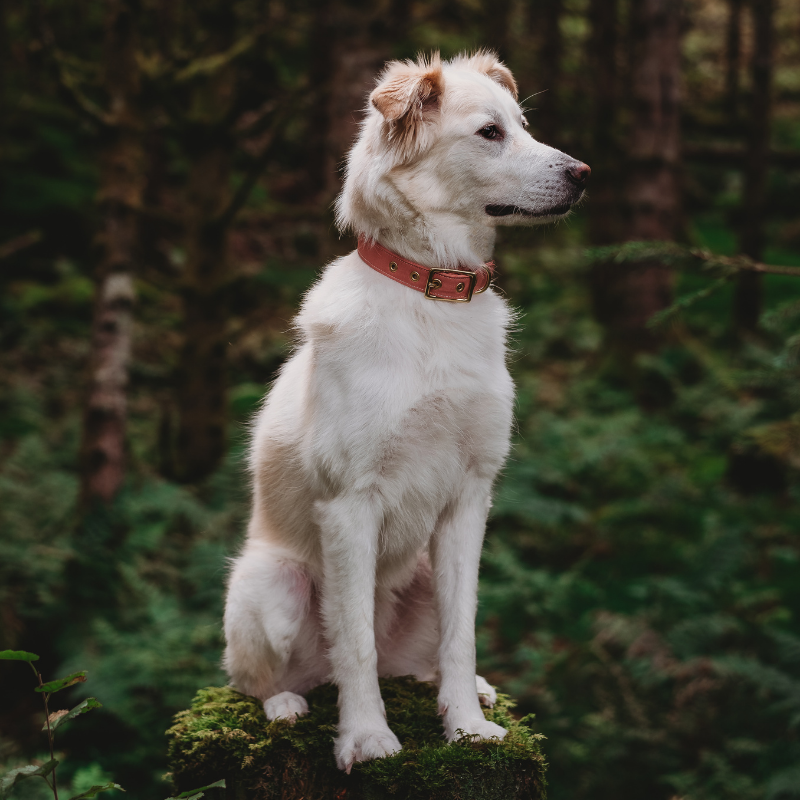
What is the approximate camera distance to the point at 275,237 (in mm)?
14430

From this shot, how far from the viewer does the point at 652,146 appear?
9297mm

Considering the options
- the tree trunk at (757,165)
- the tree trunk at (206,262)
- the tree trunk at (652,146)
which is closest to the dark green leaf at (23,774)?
the tree trunk at (206,262)

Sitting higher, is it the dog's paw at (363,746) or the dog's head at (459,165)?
the dog's head at (459,165)

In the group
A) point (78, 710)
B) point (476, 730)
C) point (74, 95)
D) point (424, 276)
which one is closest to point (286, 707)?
point (476, 730)

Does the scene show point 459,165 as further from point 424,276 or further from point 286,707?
point 286,707

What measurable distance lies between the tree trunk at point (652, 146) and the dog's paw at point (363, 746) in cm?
756

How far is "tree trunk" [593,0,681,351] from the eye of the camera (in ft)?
30.4

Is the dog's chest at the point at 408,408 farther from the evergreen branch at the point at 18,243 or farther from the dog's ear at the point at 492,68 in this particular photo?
the evergreen branch at the point at 18,243

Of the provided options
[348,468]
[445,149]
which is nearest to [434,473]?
[348,468]

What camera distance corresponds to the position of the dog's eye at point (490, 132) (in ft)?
9.07

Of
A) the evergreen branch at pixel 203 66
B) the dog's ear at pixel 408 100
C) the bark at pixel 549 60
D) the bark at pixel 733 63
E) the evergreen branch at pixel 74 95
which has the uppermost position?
the bark at pixel 733 63

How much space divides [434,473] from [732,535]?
12.4ft

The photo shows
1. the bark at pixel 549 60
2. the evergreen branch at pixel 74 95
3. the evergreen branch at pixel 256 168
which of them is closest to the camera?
the evergreen branch at pixel 74 95

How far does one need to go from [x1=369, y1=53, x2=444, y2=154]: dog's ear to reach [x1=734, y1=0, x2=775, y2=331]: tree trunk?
417 inches
